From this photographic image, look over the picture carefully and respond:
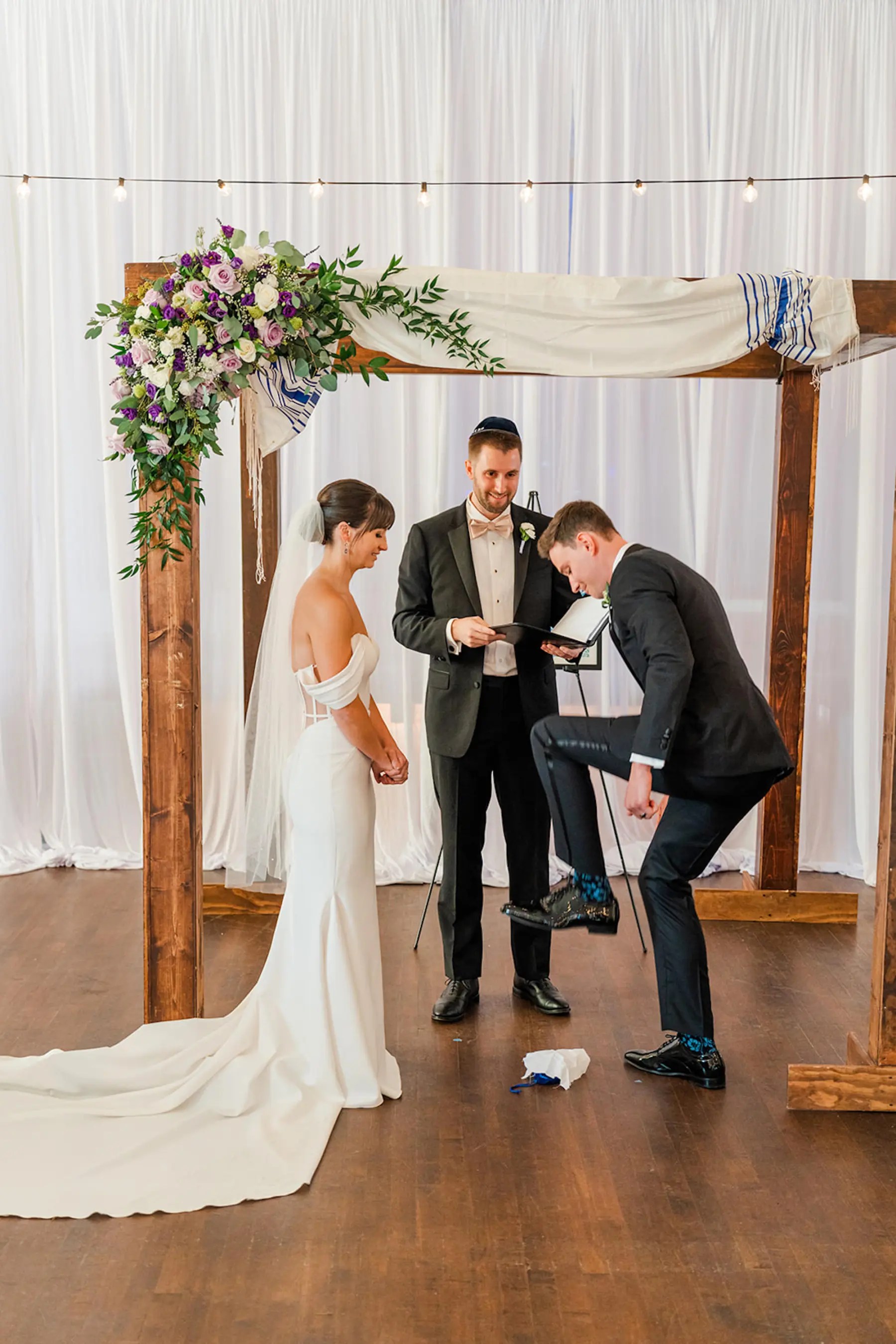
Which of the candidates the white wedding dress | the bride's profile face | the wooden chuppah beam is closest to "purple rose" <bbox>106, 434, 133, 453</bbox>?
the bride's profile face

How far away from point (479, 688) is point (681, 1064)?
4.19 ft

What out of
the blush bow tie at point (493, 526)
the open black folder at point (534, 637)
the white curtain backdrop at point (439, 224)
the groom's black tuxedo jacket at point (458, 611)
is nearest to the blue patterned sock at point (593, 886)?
the groom's black tuxedo jacket at point (458, 611)

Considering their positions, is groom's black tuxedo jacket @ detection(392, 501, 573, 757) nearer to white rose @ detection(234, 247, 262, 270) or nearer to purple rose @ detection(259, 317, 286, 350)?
purple rose @ detection(259, 317, 286, 350)

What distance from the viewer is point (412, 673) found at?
5.92 meters

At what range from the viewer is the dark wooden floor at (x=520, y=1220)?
2453 millimetres

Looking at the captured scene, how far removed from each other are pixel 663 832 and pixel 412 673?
248 cm

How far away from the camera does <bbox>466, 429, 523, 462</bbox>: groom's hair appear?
388 cm

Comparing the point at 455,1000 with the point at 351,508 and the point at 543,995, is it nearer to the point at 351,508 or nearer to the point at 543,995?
the point at 543,995

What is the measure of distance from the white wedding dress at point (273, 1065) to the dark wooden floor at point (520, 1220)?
13 cm

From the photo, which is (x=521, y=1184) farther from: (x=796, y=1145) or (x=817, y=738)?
(x=817, y=738)

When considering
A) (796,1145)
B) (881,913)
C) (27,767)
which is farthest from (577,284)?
(27,767)

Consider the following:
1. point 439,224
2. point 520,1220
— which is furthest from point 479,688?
point 439,224

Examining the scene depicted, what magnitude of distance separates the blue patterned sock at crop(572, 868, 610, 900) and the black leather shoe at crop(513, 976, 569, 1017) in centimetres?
79

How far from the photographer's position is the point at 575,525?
3486 mm
